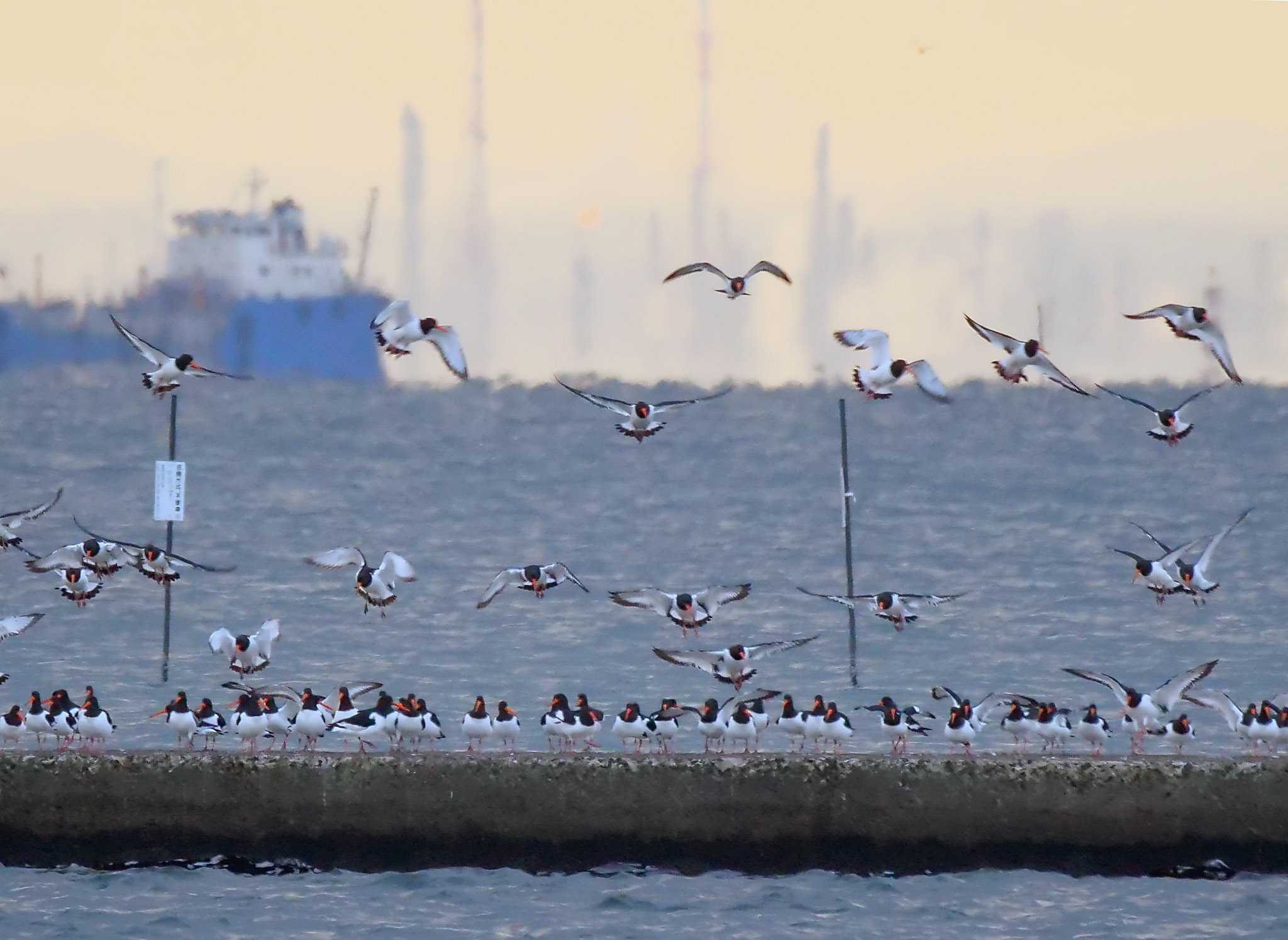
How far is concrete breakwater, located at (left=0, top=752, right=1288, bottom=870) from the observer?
645 inches

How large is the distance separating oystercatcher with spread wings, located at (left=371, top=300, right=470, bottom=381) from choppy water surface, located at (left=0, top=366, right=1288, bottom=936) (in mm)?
4978

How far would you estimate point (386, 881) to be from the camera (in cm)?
1683

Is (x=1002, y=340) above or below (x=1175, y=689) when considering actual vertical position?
above

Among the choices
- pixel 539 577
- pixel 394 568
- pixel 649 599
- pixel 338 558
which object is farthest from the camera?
pixel 338 558

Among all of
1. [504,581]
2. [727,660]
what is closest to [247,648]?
[504,581]

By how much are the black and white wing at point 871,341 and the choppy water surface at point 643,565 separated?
4.42 m

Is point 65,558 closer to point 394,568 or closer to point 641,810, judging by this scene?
point 394,568

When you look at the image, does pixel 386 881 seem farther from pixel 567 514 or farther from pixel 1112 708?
pixel 567 514

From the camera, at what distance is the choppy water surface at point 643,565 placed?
1672 cm

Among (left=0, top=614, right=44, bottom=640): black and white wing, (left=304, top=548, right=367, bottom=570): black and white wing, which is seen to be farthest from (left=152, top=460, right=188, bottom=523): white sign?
(left=0, top=614, right=44, bottom=640): black and white wing

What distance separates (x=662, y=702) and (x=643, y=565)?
35.3 meters

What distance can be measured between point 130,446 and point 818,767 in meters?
70.9

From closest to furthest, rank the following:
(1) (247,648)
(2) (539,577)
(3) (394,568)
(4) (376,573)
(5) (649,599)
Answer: (2) (539,577), (1) (247,648), (4) (376,573), (3) (394,568), (5) (649,599)

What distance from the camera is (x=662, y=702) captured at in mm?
19688
